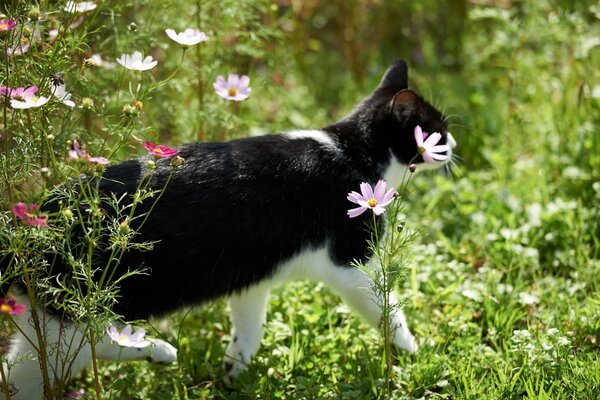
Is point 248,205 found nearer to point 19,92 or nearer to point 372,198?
point 372,198

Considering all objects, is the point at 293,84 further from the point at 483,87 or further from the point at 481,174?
the point at 481,174

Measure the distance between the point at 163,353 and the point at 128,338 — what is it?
1.72ft

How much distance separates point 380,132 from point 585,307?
3.52 ft

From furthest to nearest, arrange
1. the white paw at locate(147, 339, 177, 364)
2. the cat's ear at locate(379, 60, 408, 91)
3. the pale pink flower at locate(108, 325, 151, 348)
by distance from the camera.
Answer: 1. the cat's ear at locate(379, 60, 408, 91)
2. the white paw at locate(147, 339, 177, 364)
3. the pale pink flower at locate(108, 325, 151, 348)

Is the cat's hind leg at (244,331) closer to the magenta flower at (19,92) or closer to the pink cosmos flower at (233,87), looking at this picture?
the pink cosmos flower at (233,87)

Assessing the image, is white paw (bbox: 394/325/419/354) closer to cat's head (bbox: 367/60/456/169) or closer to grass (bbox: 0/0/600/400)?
grass (bbox: 0/0/600/400)

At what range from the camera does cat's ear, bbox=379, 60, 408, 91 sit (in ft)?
10.7

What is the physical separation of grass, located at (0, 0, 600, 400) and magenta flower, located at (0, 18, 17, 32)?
0.04 m

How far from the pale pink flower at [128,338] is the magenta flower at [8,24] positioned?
2.88ft

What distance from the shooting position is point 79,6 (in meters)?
2.57

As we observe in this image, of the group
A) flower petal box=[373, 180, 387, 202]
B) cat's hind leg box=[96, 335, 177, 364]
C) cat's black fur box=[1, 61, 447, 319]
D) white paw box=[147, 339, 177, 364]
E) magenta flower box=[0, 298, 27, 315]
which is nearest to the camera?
magenta flower box=[0, 298, 27, 315]

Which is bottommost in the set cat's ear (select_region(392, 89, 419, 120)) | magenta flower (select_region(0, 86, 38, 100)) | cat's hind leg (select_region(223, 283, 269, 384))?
cat's hind leg (select_region(223, 283, 269, 384))

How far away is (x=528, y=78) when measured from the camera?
4777 mm

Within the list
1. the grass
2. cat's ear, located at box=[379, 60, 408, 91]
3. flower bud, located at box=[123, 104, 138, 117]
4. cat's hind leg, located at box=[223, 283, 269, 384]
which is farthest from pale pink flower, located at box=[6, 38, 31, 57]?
cat's ear, located at box=[379, 60, 408, 91]
